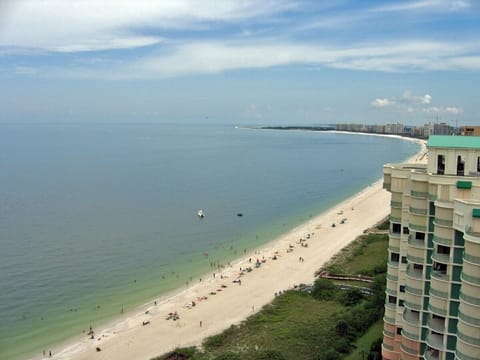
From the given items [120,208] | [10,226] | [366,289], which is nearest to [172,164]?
[120,208]

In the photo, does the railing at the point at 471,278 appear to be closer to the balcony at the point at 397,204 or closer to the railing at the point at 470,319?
the railing at the point at 470,319

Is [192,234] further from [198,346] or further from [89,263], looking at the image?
[198,346]

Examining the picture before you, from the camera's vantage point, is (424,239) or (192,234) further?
(192,234)

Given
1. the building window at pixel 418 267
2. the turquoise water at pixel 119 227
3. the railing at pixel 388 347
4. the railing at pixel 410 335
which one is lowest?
the turquoise water at pixel 119 227

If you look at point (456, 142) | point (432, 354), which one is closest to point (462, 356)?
point (432, 354)

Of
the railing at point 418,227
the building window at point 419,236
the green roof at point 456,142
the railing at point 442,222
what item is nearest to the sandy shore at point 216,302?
the building window at point 419,236

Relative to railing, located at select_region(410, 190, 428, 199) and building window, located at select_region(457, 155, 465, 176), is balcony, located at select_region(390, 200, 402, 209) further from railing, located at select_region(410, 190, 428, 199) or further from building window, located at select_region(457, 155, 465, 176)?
building window, located at select_region(457, 155, 465, 176)

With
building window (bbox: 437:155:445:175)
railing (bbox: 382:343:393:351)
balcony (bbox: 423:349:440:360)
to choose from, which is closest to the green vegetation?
railing (bbox: 382:343:393:351)
